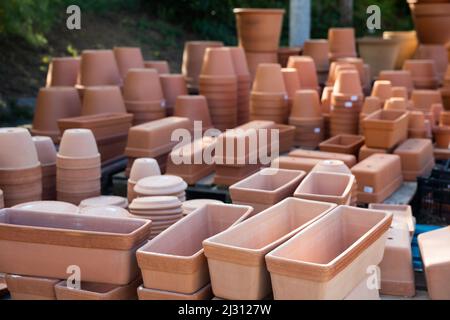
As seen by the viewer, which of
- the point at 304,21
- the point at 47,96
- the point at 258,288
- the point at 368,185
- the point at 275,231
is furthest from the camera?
the point at 304,21

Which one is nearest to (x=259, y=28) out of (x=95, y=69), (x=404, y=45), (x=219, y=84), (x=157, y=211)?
(x=219, y=84)

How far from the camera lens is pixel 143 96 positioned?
5496 mm

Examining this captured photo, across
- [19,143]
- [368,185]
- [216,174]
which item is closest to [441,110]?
[368,185]

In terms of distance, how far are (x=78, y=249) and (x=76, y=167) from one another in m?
1.55

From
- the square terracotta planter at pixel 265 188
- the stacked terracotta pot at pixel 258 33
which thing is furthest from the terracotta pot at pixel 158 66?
the square terracotta planter at pixel 265 188

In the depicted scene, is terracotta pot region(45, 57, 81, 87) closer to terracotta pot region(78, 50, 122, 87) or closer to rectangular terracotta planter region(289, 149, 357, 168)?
terracotta pot region(78, 50, 122, 87)

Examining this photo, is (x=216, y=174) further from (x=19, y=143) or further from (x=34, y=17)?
(x=34, y=17)

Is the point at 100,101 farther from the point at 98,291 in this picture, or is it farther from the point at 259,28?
the point at 98,291

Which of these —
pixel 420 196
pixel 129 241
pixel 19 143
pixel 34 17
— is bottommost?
pixel 420 196

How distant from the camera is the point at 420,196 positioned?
471 centimetres

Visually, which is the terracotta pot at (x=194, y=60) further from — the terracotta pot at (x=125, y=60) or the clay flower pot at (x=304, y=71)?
the clay flower pot at (x=304, y=71)

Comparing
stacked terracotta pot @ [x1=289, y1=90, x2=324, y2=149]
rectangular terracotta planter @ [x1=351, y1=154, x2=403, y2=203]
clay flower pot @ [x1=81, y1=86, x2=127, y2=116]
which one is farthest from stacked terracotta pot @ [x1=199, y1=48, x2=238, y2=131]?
rectangular terracotta planter @ [x1=351, y1=154, x2=403, y2=203]

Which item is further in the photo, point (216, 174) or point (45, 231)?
point (216, 174)

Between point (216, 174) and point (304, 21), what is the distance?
467 cm
